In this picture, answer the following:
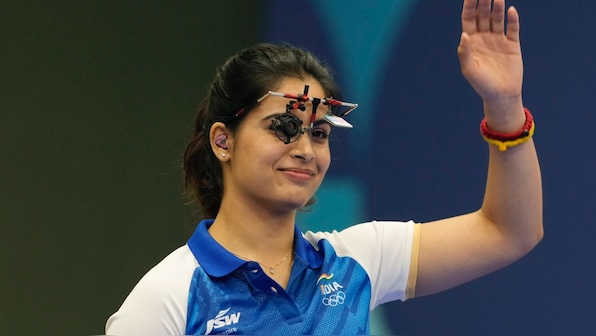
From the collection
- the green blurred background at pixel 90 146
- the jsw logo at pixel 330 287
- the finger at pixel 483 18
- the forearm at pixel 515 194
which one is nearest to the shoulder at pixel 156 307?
the jsw logo at pixel 330 287

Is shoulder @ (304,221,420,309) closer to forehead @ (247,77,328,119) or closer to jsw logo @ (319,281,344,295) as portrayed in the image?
jsw logo @ (319,281,344,295)

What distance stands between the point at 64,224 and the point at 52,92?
57 centimetres

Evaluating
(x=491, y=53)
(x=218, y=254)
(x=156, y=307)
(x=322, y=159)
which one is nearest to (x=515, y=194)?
(x=491, y=53)

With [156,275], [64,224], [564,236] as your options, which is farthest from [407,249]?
[64,224]

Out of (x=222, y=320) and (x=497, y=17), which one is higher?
(x=497, y=17)

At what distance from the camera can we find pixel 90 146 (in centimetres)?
395

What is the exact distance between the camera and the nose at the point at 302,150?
1902 millimetres

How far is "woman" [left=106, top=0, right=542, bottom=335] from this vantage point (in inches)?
72.5

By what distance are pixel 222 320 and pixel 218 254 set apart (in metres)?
0.15

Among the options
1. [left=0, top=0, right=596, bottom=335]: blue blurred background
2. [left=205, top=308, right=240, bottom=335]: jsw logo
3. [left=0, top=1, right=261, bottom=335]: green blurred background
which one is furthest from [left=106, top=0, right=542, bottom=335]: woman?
[left=0, top=1, right=261, bottom=335]: green blurred background

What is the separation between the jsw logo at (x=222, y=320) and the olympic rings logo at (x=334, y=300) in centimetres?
19

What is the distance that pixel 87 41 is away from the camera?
3.91 meters

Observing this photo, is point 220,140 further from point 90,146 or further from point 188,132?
point 188,132

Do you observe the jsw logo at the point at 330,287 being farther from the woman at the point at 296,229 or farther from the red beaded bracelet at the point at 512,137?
the red beaded bracelet at the point at 512,137
